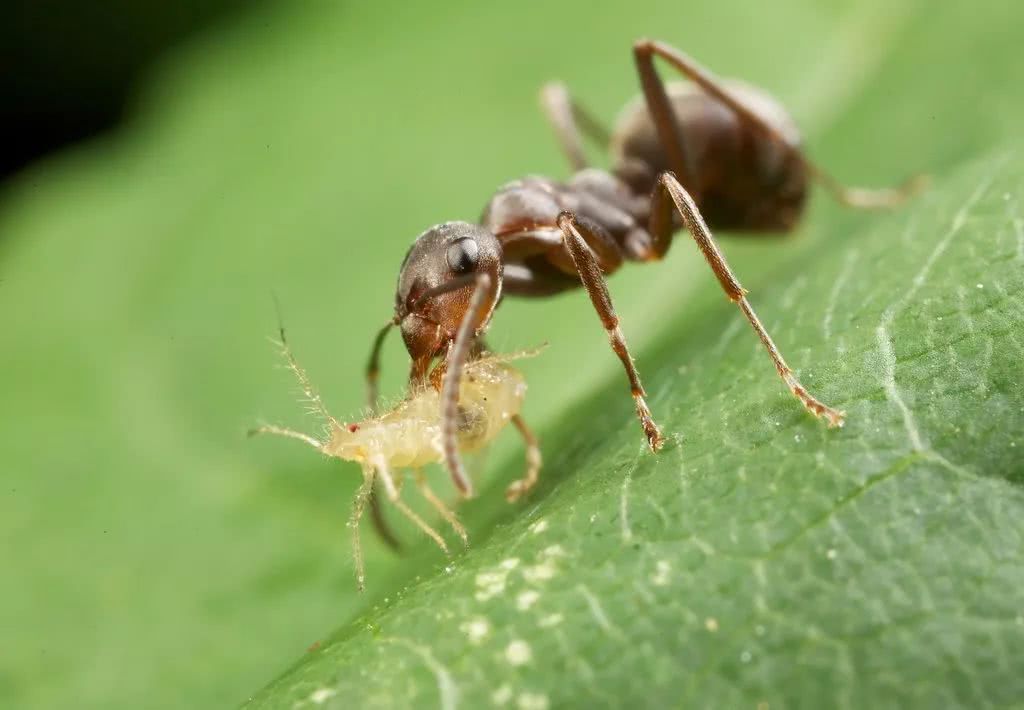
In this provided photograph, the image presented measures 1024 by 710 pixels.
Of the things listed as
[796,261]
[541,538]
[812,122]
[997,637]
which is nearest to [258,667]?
[541,538]

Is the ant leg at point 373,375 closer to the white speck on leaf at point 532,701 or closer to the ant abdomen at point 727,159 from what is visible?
the ant abdomen at point 727,159

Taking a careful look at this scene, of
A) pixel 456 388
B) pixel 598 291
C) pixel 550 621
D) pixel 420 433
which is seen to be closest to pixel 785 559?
pixel 550 621

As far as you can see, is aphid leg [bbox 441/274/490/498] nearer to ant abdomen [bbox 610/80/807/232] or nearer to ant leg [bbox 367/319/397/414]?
ant leg [bbox 367/319/397/414]

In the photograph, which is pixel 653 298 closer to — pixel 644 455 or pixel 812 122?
pixel 812 122

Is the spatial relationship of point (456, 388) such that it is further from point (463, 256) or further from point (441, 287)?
point (463, 256)

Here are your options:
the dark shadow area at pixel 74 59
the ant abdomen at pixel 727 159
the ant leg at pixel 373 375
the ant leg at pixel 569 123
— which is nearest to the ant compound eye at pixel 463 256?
the ant leg at pixel 373 375

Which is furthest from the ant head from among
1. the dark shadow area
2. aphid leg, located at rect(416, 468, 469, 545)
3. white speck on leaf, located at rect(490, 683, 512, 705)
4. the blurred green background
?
the dark shadow area
